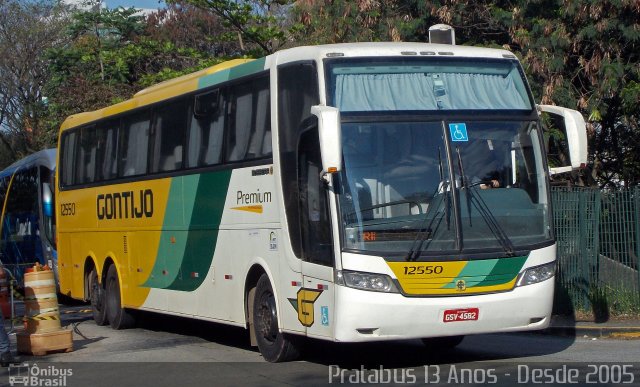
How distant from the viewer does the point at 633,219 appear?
1586 cm

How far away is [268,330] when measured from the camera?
11.9 m

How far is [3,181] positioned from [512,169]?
21244 millimetres

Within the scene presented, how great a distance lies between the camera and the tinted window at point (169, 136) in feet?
47.0

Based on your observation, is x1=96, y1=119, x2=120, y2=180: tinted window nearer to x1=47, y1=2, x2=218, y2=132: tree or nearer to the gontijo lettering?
the gontijo lettering

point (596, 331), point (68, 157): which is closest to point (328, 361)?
point (596, 331)

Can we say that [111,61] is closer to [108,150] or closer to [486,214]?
[108,150]

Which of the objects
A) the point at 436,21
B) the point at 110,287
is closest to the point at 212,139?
the point at 110,287

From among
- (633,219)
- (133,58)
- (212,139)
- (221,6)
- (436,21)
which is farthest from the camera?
(133,58)

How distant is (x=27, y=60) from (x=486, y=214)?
1643 inches

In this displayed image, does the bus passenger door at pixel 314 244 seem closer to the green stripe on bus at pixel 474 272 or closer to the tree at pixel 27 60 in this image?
the green stripe on bus at pixel 474 272

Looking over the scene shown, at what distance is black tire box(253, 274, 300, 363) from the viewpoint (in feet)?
38.1

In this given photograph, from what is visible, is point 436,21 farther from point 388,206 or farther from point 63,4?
point 63,4

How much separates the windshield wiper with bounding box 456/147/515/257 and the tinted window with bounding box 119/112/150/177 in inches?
260

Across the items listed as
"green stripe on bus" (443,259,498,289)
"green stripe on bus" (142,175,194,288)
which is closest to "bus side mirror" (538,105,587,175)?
"green stripe on bus" (443,259,498,289)
